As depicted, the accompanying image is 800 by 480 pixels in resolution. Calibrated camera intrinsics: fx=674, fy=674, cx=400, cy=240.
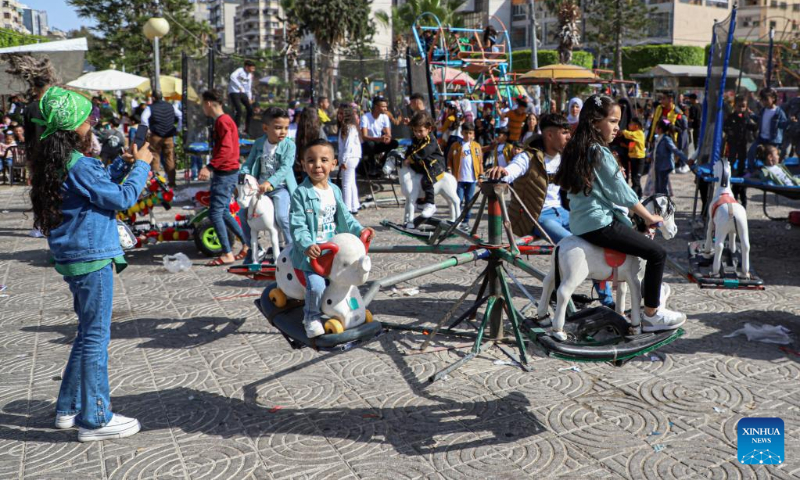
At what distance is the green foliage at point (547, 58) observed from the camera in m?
47.6

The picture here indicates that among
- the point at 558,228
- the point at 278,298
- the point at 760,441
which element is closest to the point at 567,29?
the point at 558,228

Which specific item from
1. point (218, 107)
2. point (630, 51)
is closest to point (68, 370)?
point (218, 107)

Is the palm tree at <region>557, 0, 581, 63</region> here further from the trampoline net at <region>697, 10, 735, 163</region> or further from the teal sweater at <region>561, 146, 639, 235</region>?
the teal sweater at <region>561, 146, 639, 235</region>

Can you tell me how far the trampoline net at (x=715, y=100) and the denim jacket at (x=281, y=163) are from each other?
18.7 ft

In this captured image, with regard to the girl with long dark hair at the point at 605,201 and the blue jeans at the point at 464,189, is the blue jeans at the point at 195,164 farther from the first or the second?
the girl with long dark hair at the point at 605,201

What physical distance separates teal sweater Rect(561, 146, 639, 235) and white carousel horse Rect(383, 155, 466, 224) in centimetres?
496

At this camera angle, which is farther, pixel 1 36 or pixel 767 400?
pixel 1 36

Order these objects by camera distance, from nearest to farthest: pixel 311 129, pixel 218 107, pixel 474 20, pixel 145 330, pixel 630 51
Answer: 1. pixel 145 330
2. pixel 311 129
3. pixel 218 107
4. pixel 630 51
5. pixel 474 20

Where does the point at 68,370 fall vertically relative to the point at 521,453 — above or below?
above

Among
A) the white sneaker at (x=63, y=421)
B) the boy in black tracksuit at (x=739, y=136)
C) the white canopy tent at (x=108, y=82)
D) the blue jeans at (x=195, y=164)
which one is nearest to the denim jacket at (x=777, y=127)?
the boy in black tracksuit at (x=739, y=136)

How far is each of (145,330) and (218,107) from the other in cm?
337

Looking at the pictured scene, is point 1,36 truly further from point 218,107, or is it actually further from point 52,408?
point 52,408

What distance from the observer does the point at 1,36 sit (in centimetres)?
1830

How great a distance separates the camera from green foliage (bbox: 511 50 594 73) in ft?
156
